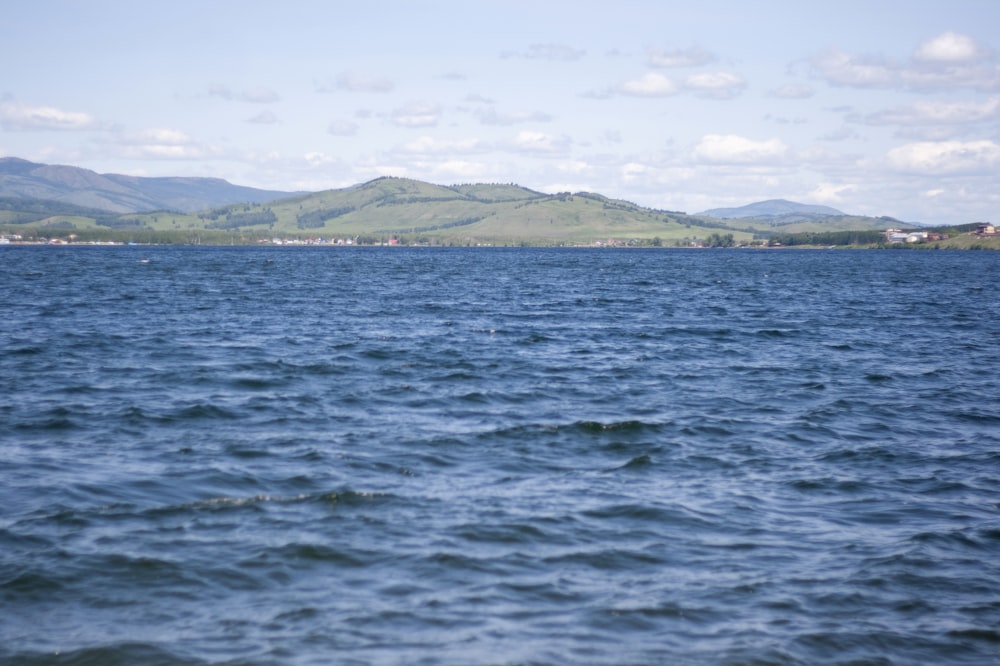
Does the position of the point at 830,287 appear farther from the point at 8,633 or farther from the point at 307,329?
the point at 8,633

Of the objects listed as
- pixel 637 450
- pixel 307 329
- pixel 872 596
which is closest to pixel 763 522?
pixel 872 596

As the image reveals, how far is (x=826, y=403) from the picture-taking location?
1143 inches

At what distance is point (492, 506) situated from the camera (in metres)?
17.4

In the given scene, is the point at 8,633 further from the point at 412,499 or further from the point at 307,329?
the point at 307,329

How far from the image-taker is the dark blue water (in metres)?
12.4

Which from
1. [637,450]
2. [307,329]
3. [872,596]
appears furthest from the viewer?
[307,329]

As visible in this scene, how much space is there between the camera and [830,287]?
9956 centimetres

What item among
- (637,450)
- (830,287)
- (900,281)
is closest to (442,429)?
(637,450)

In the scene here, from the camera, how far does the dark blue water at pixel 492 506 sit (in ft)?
40.8

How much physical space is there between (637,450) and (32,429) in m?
14.7

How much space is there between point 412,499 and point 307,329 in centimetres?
3207

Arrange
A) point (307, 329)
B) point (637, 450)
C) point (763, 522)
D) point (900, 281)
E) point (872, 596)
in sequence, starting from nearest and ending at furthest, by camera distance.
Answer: point (872, 596), point (763, 522), point (637, 450), point (307, 329), point (900, 281)

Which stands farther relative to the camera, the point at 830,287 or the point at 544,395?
the point at 830,287

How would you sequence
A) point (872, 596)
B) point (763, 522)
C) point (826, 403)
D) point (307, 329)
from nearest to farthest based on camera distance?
point (872, 596) → point (763, 522) → point (826, 403) → point (307, 329)
